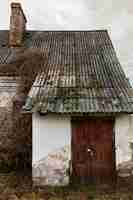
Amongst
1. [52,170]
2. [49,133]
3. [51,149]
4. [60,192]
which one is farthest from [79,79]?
[60,192]

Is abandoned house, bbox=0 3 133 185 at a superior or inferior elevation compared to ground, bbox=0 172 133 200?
superior

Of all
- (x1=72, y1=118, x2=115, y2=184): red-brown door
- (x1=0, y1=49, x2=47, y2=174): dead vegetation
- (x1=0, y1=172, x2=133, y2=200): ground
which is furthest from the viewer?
(x1=0, y1=49, x2=47, y2=174): dead vegetation

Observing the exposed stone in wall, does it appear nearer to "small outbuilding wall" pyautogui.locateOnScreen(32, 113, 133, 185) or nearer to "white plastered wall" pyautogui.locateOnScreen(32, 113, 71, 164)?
"small outbuilding wall" pyautogui.locateOnScreen(32, 113, 133, 185)

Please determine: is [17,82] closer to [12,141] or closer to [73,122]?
[12,141]

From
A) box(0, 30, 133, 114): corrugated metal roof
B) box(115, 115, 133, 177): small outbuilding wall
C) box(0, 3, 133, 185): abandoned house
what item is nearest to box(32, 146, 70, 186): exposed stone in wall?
box(0, 3, 133, 185): abandoned house

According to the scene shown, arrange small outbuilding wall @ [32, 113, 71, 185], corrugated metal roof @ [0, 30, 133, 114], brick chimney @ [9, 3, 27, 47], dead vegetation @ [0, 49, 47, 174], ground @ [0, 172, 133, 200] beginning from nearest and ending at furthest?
ground @ [0, 172, 133, 200]
corrugated metal roof @ [0, 30, 133, 114]
small outbuilding wall @ [32, 113, 71, 185]
dead vegetation @ [0, 49, 47, 174]
brick chimney @ [9, 3, 27, 47]

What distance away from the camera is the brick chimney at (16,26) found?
461 inches

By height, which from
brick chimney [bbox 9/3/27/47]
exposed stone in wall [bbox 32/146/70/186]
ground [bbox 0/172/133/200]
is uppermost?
brick chimney [bbox 9/3/27/47]

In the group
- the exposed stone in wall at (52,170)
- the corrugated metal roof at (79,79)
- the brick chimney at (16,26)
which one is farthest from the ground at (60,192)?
the brick chimney at (16,26)

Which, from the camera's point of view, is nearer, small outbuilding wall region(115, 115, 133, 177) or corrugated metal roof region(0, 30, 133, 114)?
corrugated metal roof region(0, 30, 133, 114)

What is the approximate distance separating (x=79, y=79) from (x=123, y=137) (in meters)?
2.73

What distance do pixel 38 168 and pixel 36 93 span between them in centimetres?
253

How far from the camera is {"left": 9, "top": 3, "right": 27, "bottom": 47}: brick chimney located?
461 inches

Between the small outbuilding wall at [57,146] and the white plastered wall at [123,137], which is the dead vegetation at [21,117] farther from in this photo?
the white plastered wall at [123,137]
